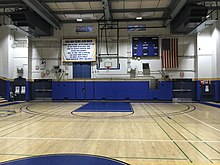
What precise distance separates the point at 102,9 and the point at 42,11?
3226 millimetres

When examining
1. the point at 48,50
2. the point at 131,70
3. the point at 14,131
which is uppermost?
the point at 48,50

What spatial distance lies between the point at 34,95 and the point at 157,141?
12049 mm

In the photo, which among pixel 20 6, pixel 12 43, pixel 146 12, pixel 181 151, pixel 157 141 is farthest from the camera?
pixel 12 43

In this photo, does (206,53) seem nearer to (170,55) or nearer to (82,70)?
(170,55)

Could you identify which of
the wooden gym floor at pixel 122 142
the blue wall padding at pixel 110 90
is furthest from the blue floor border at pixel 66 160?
the blue wall padding at pixel 110 90

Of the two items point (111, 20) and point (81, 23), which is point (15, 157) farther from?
point (81, 23)

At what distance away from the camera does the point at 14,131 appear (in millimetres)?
5027

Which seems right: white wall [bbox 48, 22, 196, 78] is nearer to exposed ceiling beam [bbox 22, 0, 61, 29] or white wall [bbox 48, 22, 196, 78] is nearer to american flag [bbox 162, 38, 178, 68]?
american flag [bbox 162, 38, 178, 68]

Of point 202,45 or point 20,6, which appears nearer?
point 20,6

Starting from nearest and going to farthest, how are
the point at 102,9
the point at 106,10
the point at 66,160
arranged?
the point at 66,160 → the point at 106,10 → the point at 102,9

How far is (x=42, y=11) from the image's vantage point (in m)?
11.4

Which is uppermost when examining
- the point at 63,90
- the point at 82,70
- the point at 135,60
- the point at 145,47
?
the point at 145,47

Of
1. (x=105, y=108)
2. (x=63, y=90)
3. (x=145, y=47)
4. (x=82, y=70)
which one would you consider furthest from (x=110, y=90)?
(x=105, y=108)

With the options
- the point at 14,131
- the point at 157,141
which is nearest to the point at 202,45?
the point at 157,141
